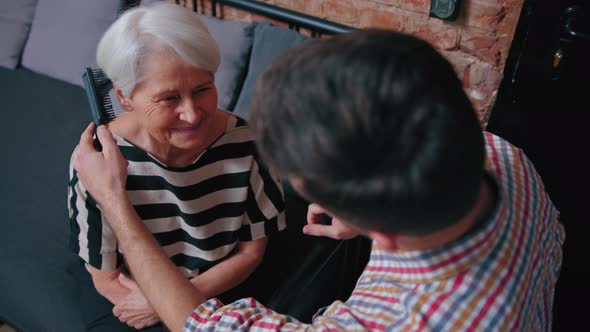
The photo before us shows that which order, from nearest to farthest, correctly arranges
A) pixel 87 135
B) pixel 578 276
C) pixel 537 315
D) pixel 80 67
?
1. pixel 537 315
2. pixel 87 135
3. pixel 578 276
4. pixel 80 67

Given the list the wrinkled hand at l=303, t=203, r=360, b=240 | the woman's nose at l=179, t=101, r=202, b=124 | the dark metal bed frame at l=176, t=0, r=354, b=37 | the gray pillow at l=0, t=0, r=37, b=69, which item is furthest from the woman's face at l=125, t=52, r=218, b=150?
the gray pillow at l=0, t=0, r=37, b=69

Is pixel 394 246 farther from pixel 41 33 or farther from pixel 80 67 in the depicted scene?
pixel 41 33

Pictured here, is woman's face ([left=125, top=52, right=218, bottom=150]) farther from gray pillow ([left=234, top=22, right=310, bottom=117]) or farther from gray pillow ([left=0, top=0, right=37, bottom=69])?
gray pillow ([left=0, top=0, right=37, bottom=69])

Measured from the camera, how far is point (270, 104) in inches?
23.9

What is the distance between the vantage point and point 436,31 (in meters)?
1.73

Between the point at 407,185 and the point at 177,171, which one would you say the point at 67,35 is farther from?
the point at 407,185

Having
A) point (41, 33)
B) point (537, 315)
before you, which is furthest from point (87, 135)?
point (41, 33)

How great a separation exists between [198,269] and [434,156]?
936mm

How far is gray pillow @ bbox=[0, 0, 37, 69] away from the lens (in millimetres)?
2547

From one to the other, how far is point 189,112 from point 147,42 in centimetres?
18

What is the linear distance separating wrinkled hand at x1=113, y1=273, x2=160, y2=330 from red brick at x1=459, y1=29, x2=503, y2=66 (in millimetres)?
1356

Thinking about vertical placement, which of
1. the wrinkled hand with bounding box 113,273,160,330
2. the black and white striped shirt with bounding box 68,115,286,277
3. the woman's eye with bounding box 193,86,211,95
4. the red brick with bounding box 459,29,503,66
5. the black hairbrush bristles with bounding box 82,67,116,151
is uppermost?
the red brick with bounding box 459,29,503,66

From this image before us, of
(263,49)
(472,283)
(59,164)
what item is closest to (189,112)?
(472,283)

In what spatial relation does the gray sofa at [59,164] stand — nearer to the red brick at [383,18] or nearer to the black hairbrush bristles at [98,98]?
the red brick at [383,18]
